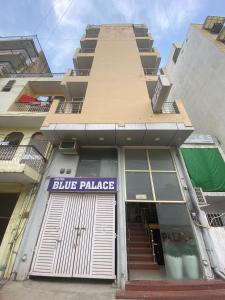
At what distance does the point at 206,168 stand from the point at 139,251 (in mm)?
5663

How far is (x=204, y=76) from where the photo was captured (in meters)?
14.0

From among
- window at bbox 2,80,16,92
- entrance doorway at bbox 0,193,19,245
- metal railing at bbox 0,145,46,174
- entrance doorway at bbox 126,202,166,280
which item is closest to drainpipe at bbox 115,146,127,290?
entrance doorway at bbox 126,202,166,280

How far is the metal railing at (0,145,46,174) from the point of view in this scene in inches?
322

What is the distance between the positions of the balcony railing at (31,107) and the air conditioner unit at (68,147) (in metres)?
3.30

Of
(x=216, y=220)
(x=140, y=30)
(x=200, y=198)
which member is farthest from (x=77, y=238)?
(x=140, y=30)

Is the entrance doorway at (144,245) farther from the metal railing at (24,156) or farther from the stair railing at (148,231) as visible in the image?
the metal railing at (24,156)

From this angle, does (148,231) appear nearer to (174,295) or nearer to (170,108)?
(174,295)

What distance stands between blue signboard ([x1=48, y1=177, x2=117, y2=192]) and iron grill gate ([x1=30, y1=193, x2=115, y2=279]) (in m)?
0.27

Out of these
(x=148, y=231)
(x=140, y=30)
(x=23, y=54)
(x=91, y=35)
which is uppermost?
(x=140, y=30)

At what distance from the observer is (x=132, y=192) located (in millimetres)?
7859

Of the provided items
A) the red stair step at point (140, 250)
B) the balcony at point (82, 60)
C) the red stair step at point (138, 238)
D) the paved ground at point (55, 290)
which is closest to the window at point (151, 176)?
the red stair step at point (140, 250)

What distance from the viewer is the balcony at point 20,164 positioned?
7.21m

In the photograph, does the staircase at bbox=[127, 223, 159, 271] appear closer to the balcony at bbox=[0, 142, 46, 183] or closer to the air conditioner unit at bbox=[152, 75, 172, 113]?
the balcony at bbox=[0, 142, 46, 183]

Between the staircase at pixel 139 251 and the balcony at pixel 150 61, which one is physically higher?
the balcony at pixel 150 61
